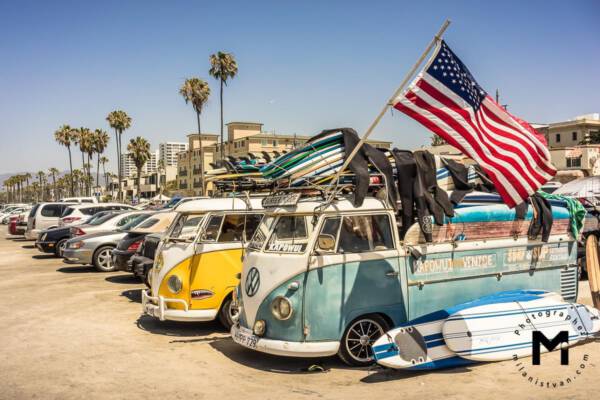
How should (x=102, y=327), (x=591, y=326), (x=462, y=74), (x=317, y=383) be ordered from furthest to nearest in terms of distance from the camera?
(x=102, y=327)
(x=591, y=326)
(x=462, y=74)
(x=317, y=383)

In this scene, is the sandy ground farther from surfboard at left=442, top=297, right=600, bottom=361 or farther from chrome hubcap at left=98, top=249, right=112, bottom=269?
chrome hubcap at left=98, top=249, right=112, bottom=269

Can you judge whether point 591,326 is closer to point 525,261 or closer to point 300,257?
point 525,261

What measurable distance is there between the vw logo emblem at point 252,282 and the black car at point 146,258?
474 cm

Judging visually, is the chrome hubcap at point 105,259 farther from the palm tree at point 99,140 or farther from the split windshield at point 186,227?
the palm tree at point 99,140

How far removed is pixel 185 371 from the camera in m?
7.56

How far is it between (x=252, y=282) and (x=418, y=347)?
2.41m

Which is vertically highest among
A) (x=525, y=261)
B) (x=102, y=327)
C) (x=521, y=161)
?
(x=521, y=161)

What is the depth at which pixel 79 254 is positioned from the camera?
16.9 m

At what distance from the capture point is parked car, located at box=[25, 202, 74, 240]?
25.5 m

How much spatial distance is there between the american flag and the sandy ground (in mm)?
2498

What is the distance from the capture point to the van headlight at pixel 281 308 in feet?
23.5

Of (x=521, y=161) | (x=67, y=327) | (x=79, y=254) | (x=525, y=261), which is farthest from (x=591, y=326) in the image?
(x=79, y=254)

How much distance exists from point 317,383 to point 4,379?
13.6ft

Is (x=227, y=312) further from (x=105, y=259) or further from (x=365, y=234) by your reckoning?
(x=105, y=259)
